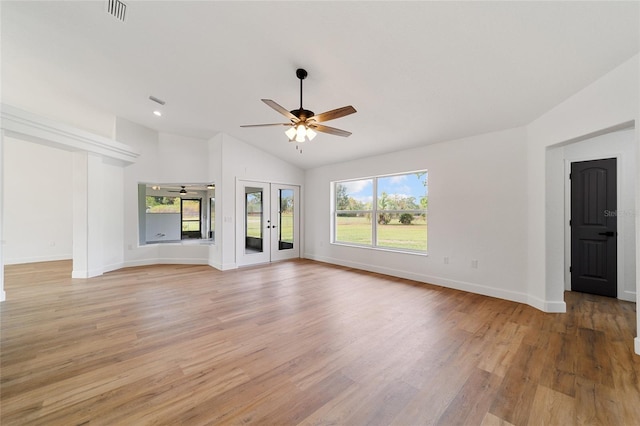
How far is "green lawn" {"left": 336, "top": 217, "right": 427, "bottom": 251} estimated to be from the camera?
4980 mm

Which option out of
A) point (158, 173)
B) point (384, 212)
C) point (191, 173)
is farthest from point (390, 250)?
point (158, 173)

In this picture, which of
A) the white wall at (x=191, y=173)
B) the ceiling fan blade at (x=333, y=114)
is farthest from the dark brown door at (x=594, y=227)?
the white wall at (x=191, y=173)

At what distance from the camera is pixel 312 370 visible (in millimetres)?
2051

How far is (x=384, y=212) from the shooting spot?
553 centimetres

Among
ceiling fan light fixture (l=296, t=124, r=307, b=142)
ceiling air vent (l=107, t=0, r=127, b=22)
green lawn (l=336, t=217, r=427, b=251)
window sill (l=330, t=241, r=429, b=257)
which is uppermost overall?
ceiling air vent (l=107, t=0, r=127, b=22)

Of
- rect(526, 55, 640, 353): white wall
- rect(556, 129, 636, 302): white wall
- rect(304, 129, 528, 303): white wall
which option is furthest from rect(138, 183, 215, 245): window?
rect(556, 129, 636, 302): white wall

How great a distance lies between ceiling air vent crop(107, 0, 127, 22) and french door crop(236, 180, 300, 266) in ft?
12.0

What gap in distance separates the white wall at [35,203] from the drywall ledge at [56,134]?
2667 mm

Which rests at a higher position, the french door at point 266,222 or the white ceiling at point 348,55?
the white ceiling at point 348,55

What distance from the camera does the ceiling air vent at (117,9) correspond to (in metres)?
2.50

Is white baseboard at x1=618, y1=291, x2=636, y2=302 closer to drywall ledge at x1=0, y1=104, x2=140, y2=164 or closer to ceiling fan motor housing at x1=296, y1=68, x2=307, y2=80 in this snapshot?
ceiling fan motor housing at x1=296, y1=68, x2=307, y2=80

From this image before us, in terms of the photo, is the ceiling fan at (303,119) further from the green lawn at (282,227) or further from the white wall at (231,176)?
the green lawn at (282,227)

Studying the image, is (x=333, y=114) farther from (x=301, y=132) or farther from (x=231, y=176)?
(x=231, y=176)

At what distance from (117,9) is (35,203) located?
6563 millimetres
